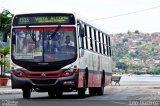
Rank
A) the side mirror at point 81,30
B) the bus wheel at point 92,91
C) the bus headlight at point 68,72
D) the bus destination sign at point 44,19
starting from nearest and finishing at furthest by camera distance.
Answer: the bus headlight at point 68,72, the bus destination sign at point 44,19, the side mirror at point 81,30, the bus wheel at point 92,91

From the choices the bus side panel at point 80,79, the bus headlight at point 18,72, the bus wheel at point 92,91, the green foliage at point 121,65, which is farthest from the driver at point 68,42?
the green foliage at point 121,65

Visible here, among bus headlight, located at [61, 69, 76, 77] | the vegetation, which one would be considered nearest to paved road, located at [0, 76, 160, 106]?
bus headlight, located at [61, 69, 76, 77]

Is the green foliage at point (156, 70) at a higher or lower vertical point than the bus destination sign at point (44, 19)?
lower

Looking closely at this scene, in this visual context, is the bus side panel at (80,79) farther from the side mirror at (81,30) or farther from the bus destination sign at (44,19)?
the bus destination sign at (44,19)

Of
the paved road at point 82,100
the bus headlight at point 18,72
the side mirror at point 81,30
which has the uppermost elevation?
the side mirror at point 81,30

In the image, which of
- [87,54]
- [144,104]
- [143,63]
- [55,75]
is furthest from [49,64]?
[143,63]

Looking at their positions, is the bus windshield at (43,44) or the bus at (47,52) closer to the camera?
the bus at (47,52)

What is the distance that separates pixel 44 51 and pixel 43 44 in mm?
285

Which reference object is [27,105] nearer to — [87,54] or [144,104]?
[144,104]

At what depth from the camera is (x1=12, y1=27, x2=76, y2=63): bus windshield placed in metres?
27.4

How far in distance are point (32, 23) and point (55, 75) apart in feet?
7.38

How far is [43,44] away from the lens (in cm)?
2750

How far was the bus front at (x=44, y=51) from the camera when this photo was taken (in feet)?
89.1

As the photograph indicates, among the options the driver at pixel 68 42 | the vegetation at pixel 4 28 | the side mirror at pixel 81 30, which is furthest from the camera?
the vegetation at pixel 4 28
